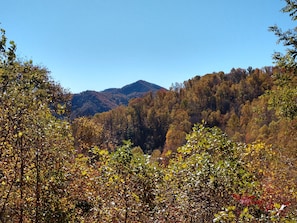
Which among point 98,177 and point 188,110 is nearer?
point 98,177

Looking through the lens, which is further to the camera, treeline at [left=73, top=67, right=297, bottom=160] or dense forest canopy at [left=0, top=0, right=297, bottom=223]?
treeline at [left=73, top=67, right=297, bottom=160]

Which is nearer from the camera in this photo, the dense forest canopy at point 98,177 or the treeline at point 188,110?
the dense forest canopy at point 98,177

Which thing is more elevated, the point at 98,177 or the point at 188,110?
the point at 188,110

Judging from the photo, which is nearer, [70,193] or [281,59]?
[70,193]

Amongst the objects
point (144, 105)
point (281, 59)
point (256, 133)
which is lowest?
point (256, 133)

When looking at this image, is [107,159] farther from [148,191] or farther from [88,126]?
[88,126]

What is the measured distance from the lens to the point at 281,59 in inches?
588

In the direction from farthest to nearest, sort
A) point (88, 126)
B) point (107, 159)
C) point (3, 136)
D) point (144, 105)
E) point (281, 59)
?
point (144, 105), point (88, 126), point (281, 59), point (107, 159), point (3, 136)

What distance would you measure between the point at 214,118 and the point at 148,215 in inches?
5756

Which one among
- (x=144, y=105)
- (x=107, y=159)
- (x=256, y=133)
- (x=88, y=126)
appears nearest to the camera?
(x=107, y=159)

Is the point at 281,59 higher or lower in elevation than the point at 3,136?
higher

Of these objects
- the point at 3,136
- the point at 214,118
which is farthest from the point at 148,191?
the point at 214,118

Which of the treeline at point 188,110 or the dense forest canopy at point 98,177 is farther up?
the treeline at point 188,110

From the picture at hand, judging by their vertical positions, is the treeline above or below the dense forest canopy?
above
